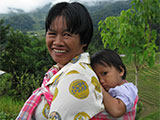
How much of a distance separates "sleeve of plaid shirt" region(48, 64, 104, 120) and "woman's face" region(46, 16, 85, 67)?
156 millimetres

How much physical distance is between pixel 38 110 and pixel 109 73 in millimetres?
576

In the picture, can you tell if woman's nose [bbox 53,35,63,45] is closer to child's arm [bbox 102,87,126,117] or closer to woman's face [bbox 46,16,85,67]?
woman's face [bbox 46,16,85,67]

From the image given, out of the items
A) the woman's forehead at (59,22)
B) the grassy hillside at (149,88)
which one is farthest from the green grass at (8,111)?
the woman's forehead at (59,22)

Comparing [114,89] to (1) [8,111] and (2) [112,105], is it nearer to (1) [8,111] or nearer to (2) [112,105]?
(2) [112,105]

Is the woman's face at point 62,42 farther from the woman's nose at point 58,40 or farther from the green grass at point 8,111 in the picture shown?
the green grass at point 8,111

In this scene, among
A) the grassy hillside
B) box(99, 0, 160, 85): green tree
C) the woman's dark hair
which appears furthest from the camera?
the grassy hillside

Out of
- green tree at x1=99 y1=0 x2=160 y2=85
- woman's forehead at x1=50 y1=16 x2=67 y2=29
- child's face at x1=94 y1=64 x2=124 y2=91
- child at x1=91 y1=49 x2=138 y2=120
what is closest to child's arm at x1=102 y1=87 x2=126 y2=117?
child at x1=91 y1=49 x2=138 y2=120

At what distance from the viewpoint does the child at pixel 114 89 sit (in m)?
1.03

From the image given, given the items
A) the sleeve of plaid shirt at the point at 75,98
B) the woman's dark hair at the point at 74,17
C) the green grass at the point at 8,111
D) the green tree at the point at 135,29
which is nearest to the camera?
the sleeve of plaid shirt at the point at 75,98

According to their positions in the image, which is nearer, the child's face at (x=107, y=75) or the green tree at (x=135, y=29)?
the child's face at (x=107, y=75)

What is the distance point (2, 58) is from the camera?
25.3 feet

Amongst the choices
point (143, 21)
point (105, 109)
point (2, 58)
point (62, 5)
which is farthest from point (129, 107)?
point (2, 58)

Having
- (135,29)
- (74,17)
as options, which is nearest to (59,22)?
(74,17)

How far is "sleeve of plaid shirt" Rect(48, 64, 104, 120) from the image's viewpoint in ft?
2.78
